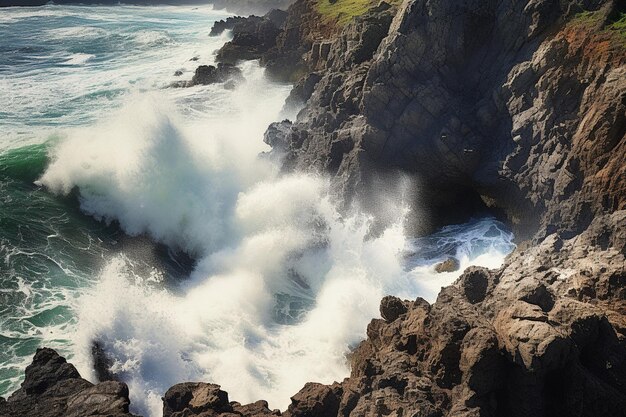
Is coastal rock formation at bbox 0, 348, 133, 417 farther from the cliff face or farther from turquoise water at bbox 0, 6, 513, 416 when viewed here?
the cliff face

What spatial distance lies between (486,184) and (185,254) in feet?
54.9

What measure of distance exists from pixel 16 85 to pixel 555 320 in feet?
169

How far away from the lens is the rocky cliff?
13.6 metres

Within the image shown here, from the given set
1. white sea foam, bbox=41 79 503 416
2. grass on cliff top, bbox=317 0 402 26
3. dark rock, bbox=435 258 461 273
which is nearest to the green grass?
white sea foam, bbox=41 79 503 416

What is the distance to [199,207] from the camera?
31.1 meters

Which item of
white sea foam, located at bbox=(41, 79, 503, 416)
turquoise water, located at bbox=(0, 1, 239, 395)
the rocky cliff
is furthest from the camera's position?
turquoise water, located at bbox=(0, 1, 239, 395)

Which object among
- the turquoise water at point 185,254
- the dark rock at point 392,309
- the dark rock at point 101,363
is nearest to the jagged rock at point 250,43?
the turquoise water at point 185,254

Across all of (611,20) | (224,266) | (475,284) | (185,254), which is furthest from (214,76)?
(475,284)

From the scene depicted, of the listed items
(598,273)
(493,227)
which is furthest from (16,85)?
(598,273)

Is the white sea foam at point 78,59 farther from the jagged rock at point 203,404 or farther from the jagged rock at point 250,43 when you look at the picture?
the jagged rock at point 203,404

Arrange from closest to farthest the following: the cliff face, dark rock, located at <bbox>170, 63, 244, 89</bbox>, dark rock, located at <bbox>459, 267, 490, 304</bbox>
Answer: dark rock, located at <bbox>459, 267, 490, 304</bbox> < the cliff face < dark rock, located at <bbox>170, 63, 244, 89</bbox>

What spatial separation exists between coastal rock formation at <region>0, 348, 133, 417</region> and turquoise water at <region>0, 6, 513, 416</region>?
301 cm

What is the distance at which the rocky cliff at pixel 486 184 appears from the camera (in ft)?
44.6

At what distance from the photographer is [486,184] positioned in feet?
90.9
